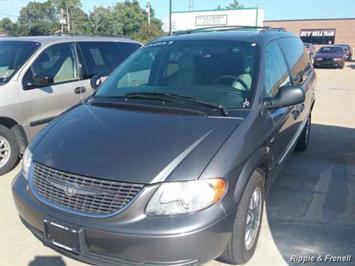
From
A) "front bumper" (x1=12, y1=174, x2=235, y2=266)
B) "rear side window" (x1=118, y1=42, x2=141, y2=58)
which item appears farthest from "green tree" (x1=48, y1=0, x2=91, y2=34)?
"front bumper" (x1=12, y1=174, x2=235, y2=266)

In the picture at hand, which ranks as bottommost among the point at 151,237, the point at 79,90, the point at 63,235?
the point at 63,235

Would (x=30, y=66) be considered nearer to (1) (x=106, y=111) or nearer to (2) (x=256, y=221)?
(1) (x=106, y=111)

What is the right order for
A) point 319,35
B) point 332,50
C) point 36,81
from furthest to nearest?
1. point 319,35
2. point 332,50
3. point 36,81

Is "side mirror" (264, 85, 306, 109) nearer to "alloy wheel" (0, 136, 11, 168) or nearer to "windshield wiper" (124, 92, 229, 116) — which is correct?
"windshield wiper" (124, 92, 229, 116)

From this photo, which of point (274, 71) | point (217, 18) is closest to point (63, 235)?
point (274, 71)

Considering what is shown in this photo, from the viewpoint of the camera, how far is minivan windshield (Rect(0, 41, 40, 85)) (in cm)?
520

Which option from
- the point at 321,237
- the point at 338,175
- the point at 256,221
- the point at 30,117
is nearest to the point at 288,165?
the point at 338,175

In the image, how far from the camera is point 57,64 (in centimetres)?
572

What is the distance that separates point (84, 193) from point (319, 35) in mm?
60065

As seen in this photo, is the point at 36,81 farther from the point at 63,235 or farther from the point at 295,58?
the point at 295,58

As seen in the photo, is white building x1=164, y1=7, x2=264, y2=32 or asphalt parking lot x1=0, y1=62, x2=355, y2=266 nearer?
asphalt parking lot x1=0, y1=62, x2=355, y2=266

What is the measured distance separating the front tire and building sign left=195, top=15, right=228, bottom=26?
4025 cm

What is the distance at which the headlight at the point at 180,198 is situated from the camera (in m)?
2.48

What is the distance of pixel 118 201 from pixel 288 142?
2483 mm
